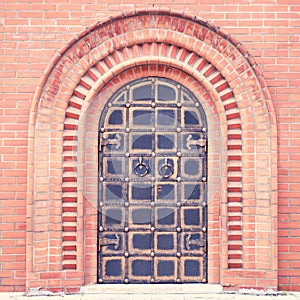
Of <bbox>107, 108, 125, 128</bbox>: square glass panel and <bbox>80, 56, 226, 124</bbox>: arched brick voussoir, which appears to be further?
<bbox>107, 108, 125, 128</bbox>: square glass panel

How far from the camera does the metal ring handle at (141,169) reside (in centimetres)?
401

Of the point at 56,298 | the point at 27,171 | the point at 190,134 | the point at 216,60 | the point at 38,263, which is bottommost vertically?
the point at 56,298

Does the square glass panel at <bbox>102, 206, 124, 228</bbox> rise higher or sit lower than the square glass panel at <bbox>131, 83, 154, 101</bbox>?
lower

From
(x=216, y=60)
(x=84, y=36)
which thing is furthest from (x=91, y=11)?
(x=216, y=60)

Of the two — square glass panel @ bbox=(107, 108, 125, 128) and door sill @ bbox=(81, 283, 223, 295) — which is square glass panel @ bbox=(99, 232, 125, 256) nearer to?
door sill @ bbox=(81, 283, 223, 295)

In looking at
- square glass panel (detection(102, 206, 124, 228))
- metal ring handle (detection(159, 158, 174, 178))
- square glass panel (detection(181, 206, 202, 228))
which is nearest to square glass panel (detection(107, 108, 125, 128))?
metal ring handle (detection(159, 158, 174, 178))

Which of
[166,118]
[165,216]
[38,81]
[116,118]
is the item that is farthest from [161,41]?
[165,216]

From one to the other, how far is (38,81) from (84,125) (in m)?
0.58

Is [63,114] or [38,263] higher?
[63,114]

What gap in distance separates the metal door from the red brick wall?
2.40 feet

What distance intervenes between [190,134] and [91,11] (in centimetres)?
147

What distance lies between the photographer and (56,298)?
3.82 m

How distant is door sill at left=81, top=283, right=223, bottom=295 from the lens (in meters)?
3.91

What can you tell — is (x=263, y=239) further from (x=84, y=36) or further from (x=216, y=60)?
(x=84, y=36)
